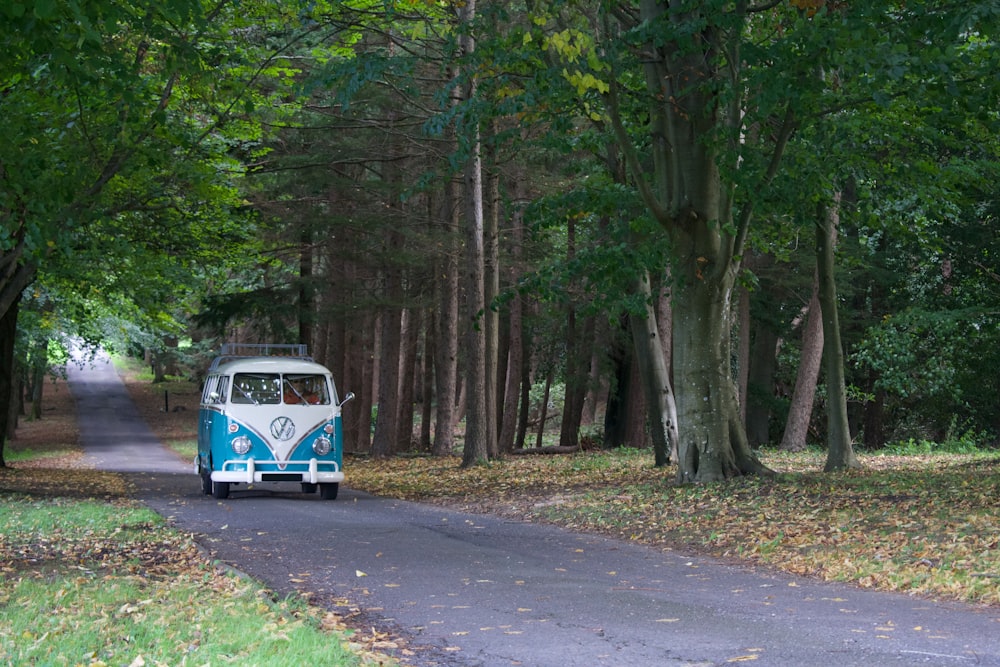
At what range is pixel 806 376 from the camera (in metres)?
27.4

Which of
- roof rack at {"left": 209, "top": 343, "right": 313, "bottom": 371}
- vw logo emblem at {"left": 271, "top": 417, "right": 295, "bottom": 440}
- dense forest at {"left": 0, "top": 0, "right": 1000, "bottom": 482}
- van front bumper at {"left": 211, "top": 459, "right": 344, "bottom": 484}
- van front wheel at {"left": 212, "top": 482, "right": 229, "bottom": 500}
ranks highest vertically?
dense forest at {"left": 0, "top": 0, "right": 1000, "bottom": 482}

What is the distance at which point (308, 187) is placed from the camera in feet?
91.1

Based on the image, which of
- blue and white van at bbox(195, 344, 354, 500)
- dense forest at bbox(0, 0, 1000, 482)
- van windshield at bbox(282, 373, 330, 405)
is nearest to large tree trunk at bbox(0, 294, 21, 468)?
dense forest at bbox(0, 0, 1000, 482)

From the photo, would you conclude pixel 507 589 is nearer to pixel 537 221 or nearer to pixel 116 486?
pixel 537 221

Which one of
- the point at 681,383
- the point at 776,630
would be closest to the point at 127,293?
the point at 681,383

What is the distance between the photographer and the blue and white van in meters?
18.0

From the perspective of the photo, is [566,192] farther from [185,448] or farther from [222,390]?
[185,448]

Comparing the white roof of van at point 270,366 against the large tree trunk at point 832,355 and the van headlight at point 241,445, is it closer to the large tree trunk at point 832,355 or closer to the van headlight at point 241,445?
the van headlight at point 241,445

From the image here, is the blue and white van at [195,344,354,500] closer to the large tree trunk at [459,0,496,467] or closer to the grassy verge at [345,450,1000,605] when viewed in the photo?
the grassy verge at [345,450,1000,605]

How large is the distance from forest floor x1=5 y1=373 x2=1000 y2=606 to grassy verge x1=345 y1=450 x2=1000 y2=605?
2cm

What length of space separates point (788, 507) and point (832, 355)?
6346 millimetres

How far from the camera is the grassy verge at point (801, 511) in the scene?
9.93 metres

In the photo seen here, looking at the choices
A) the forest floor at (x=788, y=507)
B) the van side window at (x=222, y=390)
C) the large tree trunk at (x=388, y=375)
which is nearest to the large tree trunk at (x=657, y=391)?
the forest floor at (x=788, y=507)

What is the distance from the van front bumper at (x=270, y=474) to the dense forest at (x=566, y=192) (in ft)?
11.6
